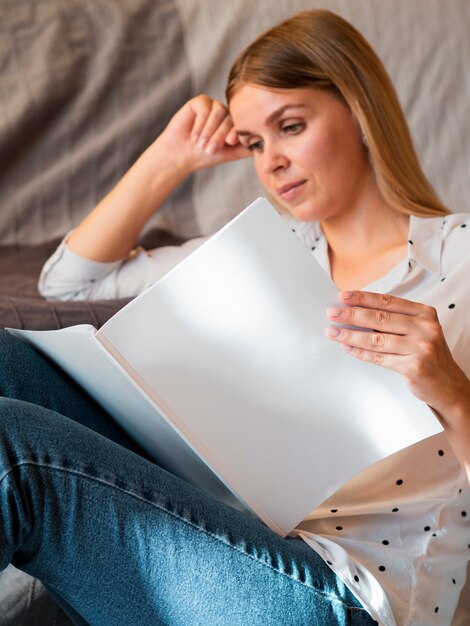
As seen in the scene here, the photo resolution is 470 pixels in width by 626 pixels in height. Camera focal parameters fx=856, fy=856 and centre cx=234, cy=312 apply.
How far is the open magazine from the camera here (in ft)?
2.55

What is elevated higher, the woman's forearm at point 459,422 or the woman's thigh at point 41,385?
the woman's thigh at point 41,385

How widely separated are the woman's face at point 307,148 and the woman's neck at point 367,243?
0.02 m

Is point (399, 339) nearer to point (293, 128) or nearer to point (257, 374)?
point (257, 374)

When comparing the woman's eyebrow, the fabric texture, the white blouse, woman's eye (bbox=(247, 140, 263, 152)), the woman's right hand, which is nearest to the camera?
the white blouse

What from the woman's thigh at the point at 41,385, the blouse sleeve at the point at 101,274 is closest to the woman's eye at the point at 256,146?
the blouse sleeve at the point at 101,274

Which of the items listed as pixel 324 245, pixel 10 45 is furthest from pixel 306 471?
pixel 10 45

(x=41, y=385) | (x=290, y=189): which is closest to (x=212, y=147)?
(x=290, y=189)

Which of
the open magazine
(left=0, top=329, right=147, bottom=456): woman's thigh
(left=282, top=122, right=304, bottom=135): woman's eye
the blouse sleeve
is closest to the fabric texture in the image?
the blouse sleeve

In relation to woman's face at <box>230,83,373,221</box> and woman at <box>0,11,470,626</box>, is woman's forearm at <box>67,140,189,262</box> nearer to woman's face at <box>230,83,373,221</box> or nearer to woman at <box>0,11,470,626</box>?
woman at <box>0,11,470,626</box>

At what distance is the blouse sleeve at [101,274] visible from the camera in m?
1.46

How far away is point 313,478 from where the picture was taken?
33.8 inches

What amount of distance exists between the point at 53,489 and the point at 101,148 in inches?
36.7

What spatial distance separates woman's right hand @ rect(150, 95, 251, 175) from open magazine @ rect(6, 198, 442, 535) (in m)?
0.63

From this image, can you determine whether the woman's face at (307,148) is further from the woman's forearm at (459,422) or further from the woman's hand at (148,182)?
the woman's forearm at (459,422)
